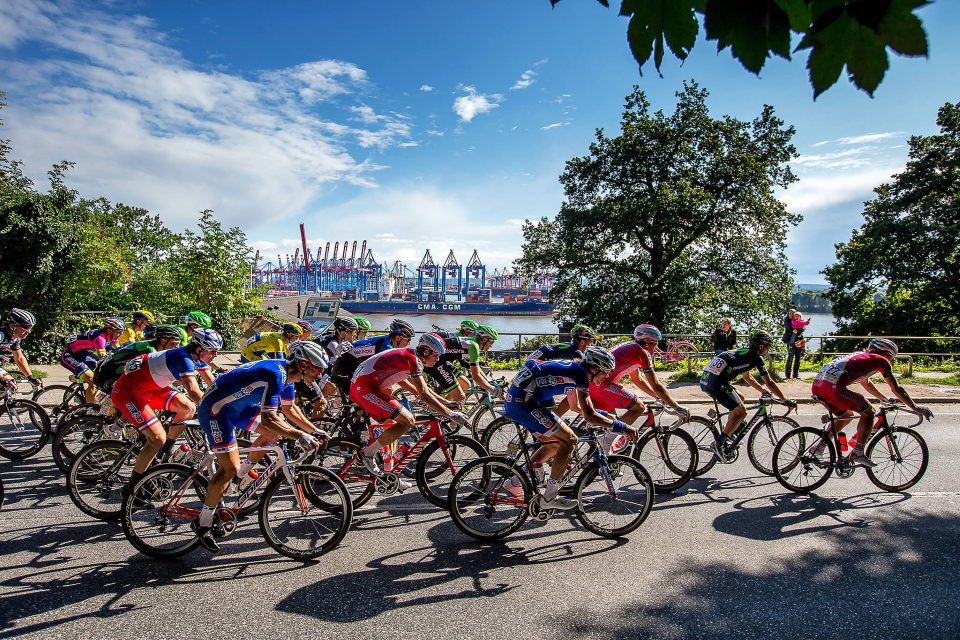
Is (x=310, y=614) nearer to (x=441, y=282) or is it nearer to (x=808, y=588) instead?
(x=808, y=588)

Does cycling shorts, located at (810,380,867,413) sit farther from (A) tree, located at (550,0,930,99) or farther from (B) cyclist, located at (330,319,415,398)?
(A) tree, located at (550,0,930,99)

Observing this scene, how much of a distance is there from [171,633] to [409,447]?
8.73ft

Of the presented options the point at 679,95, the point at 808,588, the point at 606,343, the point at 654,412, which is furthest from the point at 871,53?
the point at 679,95

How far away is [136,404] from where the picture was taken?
16.2ft

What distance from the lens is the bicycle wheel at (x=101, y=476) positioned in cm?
483

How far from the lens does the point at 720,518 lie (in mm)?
5078

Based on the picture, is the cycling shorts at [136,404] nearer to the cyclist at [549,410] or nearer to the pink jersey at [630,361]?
the cyclist at [549,410]

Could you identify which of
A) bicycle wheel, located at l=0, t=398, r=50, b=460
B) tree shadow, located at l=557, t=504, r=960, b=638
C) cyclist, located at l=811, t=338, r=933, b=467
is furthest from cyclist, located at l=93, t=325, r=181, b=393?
cyclist, located at l=811, t=338, r=933, b=467

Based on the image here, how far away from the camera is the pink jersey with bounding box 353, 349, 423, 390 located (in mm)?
5469

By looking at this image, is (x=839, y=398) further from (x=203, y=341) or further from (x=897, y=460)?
A: (x=203, y=341)

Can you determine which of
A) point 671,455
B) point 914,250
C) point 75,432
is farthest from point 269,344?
point 914,250

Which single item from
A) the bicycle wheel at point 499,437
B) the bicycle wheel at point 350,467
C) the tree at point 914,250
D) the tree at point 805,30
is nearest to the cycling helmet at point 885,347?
the bicycle wheel at point 499,437

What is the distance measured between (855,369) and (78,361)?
398 inches

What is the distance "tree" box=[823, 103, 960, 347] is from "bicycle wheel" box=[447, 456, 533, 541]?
74.6 feet
